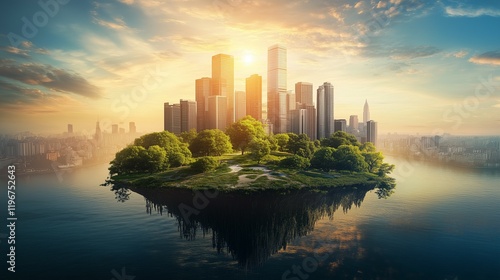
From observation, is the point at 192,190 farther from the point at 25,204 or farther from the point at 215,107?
the point at 215,107

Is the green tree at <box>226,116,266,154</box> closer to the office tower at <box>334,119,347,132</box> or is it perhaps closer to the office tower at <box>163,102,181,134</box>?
A: the office tower at <box>163,102,181,134</box>

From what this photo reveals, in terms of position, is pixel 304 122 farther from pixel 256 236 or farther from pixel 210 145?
pixel 256 236

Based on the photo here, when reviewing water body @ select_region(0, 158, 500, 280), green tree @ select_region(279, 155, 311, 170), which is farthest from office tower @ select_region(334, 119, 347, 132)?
water body @ select_region(0, 158, 500, 280)

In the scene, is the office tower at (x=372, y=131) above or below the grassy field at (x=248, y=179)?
above

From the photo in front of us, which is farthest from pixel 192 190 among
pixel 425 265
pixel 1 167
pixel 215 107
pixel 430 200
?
pixel 215 107

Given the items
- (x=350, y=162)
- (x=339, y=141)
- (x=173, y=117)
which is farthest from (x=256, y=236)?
(x=173, y=117)

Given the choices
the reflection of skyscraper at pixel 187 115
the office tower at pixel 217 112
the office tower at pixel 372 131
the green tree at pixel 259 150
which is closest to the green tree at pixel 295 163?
the green tree at pixel 259 150

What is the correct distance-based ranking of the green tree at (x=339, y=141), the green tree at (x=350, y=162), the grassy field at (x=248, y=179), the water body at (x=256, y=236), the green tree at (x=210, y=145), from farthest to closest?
the green tree at (x=339, y=141)
the green tree at (x=210, y=145)
the green tree at (x=350, y=162)
the grassy field at (x=248, y=179)
the water body at (x=256, y=236)

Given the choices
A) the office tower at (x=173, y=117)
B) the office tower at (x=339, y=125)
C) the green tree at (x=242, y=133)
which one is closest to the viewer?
the green tree at (x=242, y=133)

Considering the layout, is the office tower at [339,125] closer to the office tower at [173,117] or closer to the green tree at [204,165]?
the office tower at [173,117]
